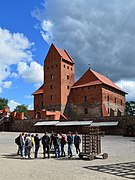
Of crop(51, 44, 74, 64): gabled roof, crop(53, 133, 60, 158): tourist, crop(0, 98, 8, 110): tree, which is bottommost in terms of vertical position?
crop(53, 133, 60, 158): tourist

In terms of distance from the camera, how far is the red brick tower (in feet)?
196

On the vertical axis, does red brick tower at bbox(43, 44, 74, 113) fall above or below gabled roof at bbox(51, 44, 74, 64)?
below

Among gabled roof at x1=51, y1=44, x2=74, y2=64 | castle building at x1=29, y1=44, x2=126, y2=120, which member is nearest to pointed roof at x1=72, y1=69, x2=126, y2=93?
castle building at x1=29, y1=44, x2=126, y2=120

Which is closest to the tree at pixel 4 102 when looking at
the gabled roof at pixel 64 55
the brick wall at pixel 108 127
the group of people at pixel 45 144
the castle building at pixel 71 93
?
the castle building at pixel 71 93

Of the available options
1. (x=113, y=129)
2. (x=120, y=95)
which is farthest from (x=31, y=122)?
(x=120, y=95)

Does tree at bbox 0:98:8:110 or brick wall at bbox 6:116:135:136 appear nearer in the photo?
brick wall at bbox 6:116:135:136

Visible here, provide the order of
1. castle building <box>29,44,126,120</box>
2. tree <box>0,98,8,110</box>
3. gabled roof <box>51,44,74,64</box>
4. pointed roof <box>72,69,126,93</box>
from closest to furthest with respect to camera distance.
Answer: castle building <box>29,44,126,120</box> < pointed roof <box>72,69,126,93</box> < gabled roof <box>51,44,74,64</box> < tree <box>0,98,8,110</box>

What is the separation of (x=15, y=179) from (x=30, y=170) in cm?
214

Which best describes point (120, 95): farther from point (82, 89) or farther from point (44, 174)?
point (44, 174)

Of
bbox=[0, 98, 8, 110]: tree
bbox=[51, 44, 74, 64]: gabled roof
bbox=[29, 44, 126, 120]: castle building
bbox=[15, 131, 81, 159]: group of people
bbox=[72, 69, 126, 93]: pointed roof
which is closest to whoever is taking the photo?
bbox=[15, 131, 81, 159]: group of people

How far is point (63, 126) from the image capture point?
4425cm

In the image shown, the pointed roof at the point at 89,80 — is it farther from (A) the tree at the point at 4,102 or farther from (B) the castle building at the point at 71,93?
(A) the tree at the point at 4,102

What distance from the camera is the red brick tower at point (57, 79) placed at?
196ft

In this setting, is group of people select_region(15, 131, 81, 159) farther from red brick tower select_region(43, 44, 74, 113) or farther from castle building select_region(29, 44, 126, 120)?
red brick tower select_region(43, 44, 74, 113)
